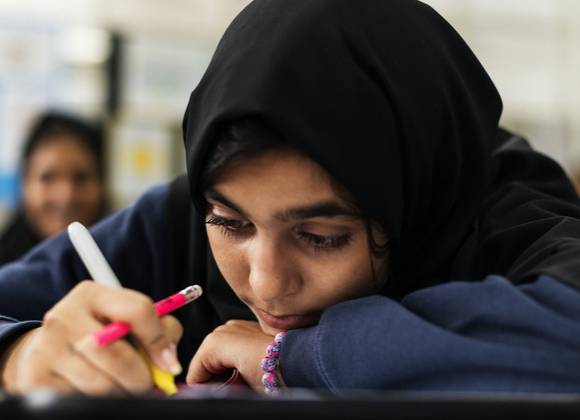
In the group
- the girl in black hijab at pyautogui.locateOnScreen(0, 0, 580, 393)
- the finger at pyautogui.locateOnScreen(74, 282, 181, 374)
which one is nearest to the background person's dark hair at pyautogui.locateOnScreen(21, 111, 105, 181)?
the girl in black hijab at pyautogui.locateOnScreen(0, 0, 580, 393)

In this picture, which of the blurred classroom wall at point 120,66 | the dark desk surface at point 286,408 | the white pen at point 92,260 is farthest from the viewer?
Answer: the blurred classroom wall at point 120,66

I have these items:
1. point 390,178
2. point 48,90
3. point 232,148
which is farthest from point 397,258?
point 48,90

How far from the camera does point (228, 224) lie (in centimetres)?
78

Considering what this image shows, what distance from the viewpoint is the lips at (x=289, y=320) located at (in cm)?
78

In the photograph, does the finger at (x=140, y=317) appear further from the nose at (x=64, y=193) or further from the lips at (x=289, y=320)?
the nose at (x=64, y=193)

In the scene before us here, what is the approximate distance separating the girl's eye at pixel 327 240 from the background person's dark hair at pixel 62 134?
2.32 meters

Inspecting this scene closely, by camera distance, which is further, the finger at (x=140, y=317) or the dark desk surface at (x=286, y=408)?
the finger at (x=140, y=317)

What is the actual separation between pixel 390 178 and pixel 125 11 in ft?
9.62

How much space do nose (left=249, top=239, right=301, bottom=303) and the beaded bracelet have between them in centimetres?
5

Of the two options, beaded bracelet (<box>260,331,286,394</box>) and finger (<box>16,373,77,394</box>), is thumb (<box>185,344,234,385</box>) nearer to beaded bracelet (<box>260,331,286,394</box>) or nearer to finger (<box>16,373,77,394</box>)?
beaded bracelet (<box>260,331,286,394</box>)

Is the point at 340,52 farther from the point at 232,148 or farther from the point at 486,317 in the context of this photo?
the point at 486,317

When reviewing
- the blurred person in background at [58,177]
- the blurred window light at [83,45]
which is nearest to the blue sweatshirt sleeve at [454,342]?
the blurred person in background at [58,177]

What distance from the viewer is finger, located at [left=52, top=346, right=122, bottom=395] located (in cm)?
53

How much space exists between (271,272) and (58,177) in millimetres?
2361
